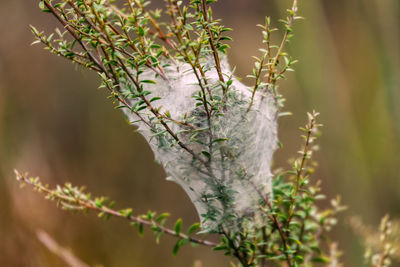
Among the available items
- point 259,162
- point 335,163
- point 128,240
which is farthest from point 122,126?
point 259,162

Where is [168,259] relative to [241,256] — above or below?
below

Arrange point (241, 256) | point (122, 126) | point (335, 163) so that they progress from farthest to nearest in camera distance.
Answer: point (122, 126) → point (335, 163) → point (241, 256)

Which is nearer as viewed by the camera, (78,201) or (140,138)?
(78,201)

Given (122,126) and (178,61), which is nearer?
(178,61)

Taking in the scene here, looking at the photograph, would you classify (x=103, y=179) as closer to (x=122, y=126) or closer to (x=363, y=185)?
(x=122, y=126)

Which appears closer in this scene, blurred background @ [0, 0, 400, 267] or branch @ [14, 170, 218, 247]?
branch @ [14, 170, 218, 247]

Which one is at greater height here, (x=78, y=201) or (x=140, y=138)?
(x=140, y=138)

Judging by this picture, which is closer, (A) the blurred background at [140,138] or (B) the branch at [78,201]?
(B) the branch at [78,201]

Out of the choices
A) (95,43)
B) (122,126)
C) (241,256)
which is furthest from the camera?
(122,126)
